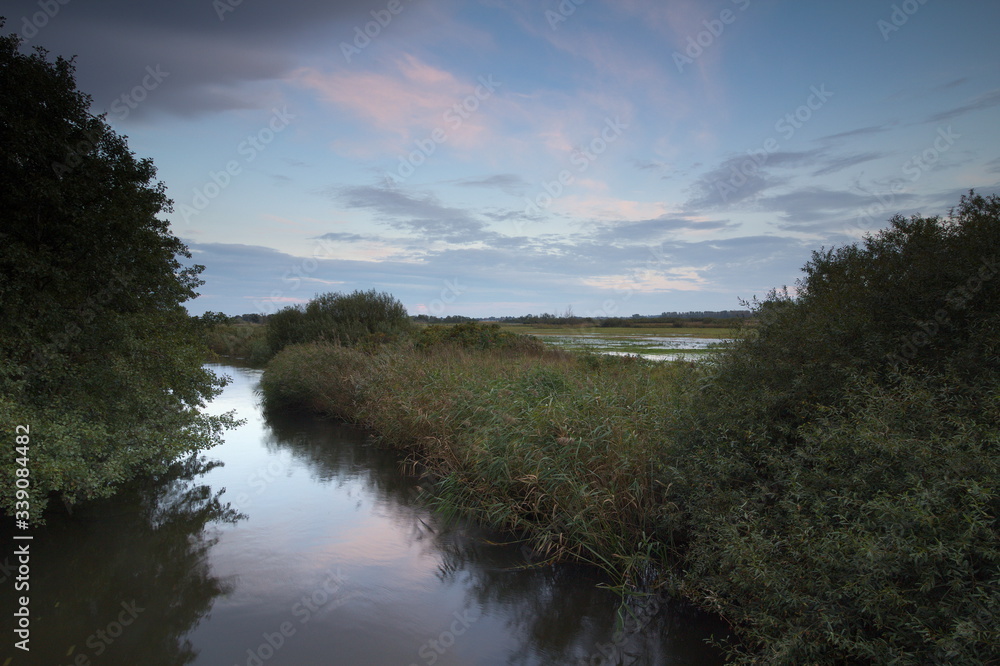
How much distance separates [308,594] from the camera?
6273 millimetres

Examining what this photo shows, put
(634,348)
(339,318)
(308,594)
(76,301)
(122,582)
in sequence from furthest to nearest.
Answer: (339,318), (634,348), (76,301), (122,582), (308,594)

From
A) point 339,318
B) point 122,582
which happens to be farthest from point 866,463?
point 339,318

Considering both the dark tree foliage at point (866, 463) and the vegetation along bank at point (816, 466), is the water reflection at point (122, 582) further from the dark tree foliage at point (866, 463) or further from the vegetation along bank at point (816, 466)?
the dark tree foliage at point (866, 463)

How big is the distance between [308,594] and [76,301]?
5.19 meters

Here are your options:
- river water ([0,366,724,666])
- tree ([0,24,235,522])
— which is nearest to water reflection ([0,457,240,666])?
river water ([0,366,724,666])

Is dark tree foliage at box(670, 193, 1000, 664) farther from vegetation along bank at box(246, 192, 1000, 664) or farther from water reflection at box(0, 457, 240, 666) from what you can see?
water reflection at box(0, 457, 240, 666)

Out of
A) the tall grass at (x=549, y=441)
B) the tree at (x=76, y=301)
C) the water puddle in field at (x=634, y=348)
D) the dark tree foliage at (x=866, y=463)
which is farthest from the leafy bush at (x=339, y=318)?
the dark tree foliage at (x=866, y=463)

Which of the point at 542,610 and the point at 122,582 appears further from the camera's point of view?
the point at 122,582

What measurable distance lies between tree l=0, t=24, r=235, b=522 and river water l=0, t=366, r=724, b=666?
42.0 inches

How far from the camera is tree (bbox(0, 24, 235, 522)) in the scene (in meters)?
6.40

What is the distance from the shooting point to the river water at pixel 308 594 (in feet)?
17.0

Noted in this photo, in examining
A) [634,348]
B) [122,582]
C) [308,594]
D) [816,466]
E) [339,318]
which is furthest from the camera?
[339,318]

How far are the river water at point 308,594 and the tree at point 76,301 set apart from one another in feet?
3.50

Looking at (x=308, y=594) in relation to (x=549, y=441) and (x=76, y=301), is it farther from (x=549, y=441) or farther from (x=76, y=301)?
(x=76, y=301)
